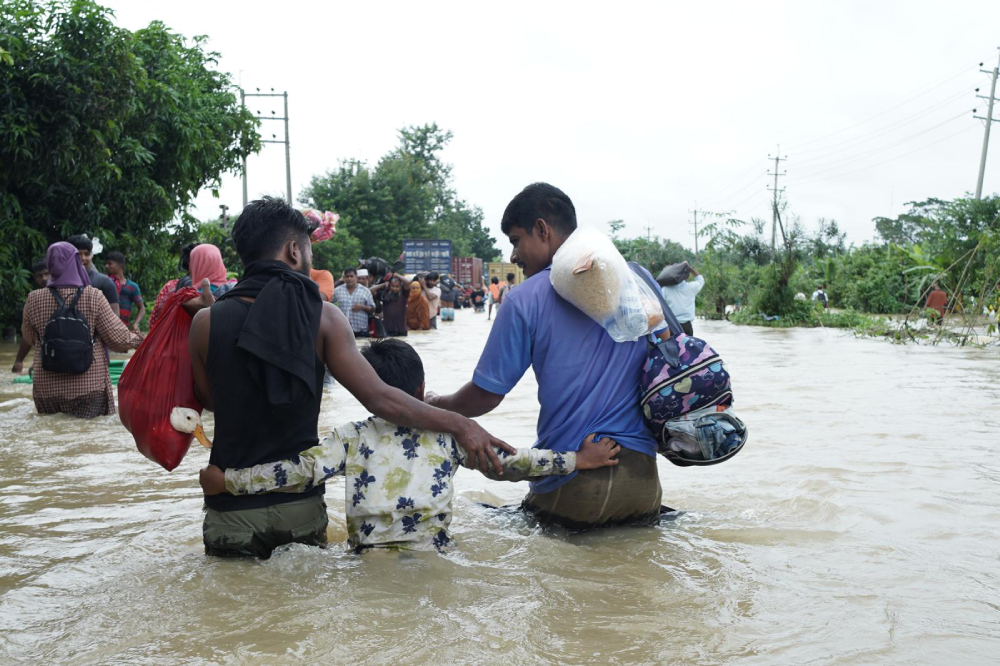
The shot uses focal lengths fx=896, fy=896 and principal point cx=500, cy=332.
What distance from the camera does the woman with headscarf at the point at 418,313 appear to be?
22062mm

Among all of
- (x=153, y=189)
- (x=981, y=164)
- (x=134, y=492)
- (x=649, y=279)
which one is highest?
(x=981, y=164)

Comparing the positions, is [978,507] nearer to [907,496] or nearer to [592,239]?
[907,496]

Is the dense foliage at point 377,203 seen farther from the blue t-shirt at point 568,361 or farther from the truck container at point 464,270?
the blue t-shirt at point 568,361

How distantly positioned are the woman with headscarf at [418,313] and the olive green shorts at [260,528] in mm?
18340

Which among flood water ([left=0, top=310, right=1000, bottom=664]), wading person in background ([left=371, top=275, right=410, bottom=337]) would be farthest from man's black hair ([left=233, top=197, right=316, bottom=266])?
wading person in background ([left=371, top=275, right=410, bottom=337])

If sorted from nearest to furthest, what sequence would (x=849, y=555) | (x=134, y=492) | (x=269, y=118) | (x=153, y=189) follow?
(x=849, y=555) → (x=134, y=492) → (x=153, y=189) → (x=269, y=118)

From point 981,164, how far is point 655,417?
141 ft

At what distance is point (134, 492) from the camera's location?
17.8ft

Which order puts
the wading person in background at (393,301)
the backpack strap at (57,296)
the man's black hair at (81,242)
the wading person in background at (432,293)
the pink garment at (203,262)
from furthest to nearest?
the wading person in background at (432,293) < the wading person in background at (393,301) < the man's black hair at (81,242) < the backpack strap at (57,296) < the pink garment at (203,262)

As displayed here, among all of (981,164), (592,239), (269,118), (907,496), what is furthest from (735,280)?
(592,239)

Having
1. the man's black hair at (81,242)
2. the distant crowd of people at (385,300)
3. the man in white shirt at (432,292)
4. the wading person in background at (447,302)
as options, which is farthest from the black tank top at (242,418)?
the wading person in background at (447,302)

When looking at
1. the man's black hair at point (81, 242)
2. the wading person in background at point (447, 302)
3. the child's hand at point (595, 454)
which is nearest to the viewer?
the child's hand at point (595, 454)

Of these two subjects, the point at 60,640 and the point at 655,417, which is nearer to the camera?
the point at 60,640

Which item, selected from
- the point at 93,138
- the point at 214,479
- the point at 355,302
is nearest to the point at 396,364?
the point at 214,479
